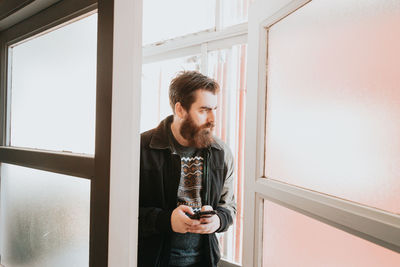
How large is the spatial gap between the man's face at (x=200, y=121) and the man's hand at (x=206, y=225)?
1.25ft

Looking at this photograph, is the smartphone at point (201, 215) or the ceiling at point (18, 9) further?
the smartphone at point (201, 215)

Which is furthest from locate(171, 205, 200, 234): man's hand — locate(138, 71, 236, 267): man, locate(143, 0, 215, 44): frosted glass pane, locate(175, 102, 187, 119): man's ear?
locate(143, 0, 215, 44): frosted glass pane

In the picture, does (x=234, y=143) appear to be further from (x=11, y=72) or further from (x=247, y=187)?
(x=11, y=72)

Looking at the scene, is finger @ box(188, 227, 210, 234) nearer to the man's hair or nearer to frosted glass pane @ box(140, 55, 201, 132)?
the man's hair

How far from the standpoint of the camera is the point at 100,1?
0.67 metres

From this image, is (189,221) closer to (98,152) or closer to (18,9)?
A: (98,152)

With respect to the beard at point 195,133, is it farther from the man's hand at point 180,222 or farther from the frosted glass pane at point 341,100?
the frosted glass pane at point 341,100

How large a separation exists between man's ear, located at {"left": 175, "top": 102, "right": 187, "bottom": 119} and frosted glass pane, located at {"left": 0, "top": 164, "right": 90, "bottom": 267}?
0.82 metres

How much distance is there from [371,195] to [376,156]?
0.07m

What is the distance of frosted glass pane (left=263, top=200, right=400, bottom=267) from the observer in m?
0.47

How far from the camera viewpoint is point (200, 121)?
154 cm

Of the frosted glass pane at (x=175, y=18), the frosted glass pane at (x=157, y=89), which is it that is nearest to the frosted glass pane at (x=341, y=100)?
the frosted glass pane at (x=175, y=18)

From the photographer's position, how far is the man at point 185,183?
125cm

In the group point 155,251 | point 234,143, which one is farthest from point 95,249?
point 234,143
